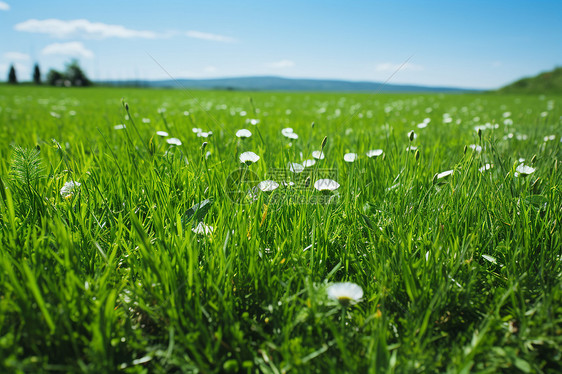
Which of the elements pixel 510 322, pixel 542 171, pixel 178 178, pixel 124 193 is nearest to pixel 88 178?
pixel 124 193

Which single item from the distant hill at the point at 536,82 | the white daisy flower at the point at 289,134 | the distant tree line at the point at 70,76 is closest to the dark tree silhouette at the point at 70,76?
the distant tree line at the point at 70,76

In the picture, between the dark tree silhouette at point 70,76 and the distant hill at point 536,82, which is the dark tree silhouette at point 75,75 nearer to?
the dark tree silhouette at point 70,76

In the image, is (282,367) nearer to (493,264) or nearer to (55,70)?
(493,264)

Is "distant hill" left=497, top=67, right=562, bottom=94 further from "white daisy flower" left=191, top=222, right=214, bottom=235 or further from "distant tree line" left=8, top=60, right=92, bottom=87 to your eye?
"distant tree line" left=8, top=60, right=92, bottom=87

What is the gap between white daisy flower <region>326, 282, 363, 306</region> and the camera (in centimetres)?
86

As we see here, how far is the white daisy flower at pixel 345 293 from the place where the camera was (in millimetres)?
860

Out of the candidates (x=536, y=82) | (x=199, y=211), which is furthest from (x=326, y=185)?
(x=536, y=82)

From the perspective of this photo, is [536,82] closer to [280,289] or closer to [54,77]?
[280,289]

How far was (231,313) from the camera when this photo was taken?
0.88 meters

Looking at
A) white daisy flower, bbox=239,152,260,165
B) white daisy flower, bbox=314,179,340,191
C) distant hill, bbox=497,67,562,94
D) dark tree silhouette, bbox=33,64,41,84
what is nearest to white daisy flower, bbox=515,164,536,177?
white daisy flower, bbox=314,179,340,191

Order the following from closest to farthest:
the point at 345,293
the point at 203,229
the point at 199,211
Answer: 1. the point at 345,293
2. the point at 203,229
3. the point at 199,211

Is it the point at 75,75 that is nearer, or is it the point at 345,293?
the point at 345,293

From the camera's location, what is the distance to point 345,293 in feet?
2.90

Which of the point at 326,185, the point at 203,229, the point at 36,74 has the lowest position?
the point at 203,229
